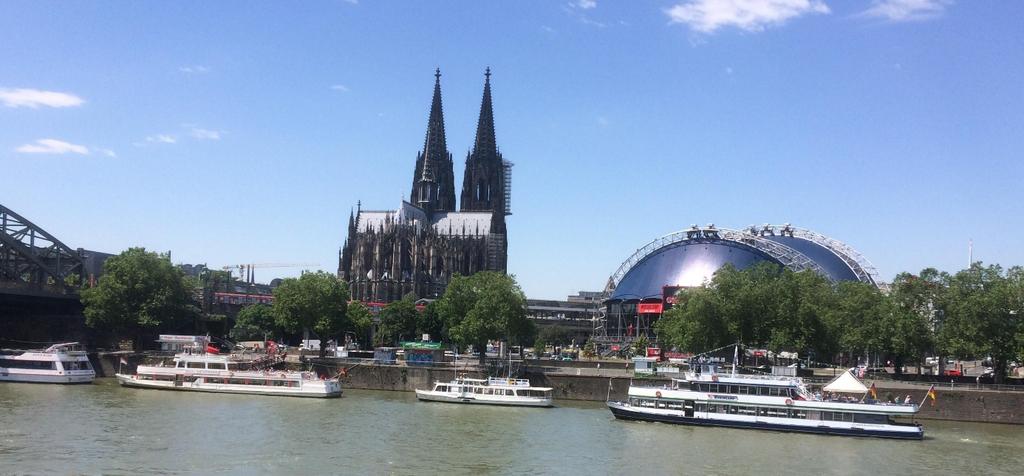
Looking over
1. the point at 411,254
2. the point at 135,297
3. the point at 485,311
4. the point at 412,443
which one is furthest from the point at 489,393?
the point at 411,254

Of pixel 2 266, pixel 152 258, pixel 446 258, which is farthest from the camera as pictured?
pixel 446 258

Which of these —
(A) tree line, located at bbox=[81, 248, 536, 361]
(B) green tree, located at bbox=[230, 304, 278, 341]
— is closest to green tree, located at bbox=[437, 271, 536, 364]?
(A) tree line, located at bbox=[81, 248, 536, 361]

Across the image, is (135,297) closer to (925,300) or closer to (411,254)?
(925,300)

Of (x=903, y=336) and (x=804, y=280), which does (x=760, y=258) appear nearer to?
(x=804, y=280)

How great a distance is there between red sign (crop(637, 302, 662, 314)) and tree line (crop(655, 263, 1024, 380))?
37.8 metres

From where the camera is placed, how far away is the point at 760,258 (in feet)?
460

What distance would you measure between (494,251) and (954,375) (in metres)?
116

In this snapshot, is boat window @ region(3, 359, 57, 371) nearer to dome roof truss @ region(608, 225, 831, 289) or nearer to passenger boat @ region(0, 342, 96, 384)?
passenger boat @ region(0, 342, 96, 384)

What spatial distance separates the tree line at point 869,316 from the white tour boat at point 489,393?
20.6 m

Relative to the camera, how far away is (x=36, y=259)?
12238 centimetres

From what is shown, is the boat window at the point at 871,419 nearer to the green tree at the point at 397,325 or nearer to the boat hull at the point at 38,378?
the boat hull at the point at 38,378

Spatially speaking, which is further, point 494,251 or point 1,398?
point 494,251

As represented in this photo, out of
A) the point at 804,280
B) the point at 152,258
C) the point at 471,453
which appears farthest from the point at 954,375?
the point at 152,258

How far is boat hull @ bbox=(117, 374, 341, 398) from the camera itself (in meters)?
77.4
